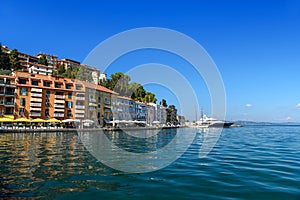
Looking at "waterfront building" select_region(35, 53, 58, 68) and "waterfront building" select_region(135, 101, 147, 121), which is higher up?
"waterfront building" select_region(35, 53, 58, 68)

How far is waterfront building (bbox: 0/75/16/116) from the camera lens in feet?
180

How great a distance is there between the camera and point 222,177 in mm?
9133

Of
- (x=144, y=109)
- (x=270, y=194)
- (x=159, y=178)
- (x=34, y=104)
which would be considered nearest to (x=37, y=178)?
(x=159, y=178)

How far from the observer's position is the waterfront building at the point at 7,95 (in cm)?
5472

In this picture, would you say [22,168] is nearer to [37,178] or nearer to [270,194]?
[37,178]

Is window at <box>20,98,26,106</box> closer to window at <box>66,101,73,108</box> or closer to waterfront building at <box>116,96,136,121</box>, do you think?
window at <box>66,101,73,108</box>

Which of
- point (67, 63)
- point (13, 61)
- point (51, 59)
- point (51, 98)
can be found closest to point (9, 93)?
point (51, 98)

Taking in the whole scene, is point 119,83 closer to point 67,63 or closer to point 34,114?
point 34,114

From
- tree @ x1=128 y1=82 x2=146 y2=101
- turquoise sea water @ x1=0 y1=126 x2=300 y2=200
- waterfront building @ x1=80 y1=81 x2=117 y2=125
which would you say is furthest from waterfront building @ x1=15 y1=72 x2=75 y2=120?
turquoise sea water @ x1=0 y1=126 x2=300 y2=200

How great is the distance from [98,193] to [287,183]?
6.99m

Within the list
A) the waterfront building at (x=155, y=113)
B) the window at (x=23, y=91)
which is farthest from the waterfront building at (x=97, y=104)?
the waterfront building at (x=155, y=113)

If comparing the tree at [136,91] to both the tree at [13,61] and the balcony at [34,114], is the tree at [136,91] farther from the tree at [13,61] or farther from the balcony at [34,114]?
the tree at [13,61]

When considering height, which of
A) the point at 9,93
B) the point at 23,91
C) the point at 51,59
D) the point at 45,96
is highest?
the point at 51,59

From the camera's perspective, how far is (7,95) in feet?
182
